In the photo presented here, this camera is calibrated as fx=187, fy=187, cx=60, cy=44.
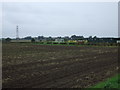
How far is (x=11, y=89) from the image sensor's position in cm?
789

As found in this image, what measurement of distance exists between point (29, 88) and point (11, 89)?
752 mm

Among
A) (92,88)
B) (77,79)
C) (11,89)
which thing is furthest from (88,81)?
(11,89)

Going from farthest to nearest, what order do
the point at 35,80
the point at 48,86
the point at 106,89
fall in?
the point at 35,80, the point at 48,86, the point at 106,89

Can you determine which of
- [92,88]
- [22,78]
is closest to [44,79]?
[22,78]

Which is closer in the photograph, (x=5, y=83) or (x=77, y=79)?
(x=5, y=83)

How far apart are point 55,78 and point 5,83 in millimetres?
2565

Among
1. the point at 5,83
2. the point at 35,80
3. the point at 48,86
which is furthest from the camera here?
the point at 35,80

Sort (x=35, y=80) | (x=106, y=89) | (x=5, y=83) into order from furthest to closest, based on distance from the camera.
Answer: (x=35, y=80) < (x=5, y=83) < (x=106, y=89)

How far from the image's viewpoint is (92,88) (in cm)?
791

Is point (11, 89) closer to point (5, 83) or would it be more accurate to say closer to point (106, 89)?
point (5, 83)

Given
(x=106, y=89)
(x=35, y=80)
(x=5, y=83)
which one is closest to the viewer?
(x=106, y=89)

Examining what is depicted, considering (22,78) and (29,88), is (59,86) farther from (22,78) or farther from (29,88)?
(22,78)

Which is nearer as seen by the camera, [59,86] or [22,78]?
[59,86]

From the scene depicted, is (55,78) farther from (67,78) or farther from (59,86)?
(59,86)
